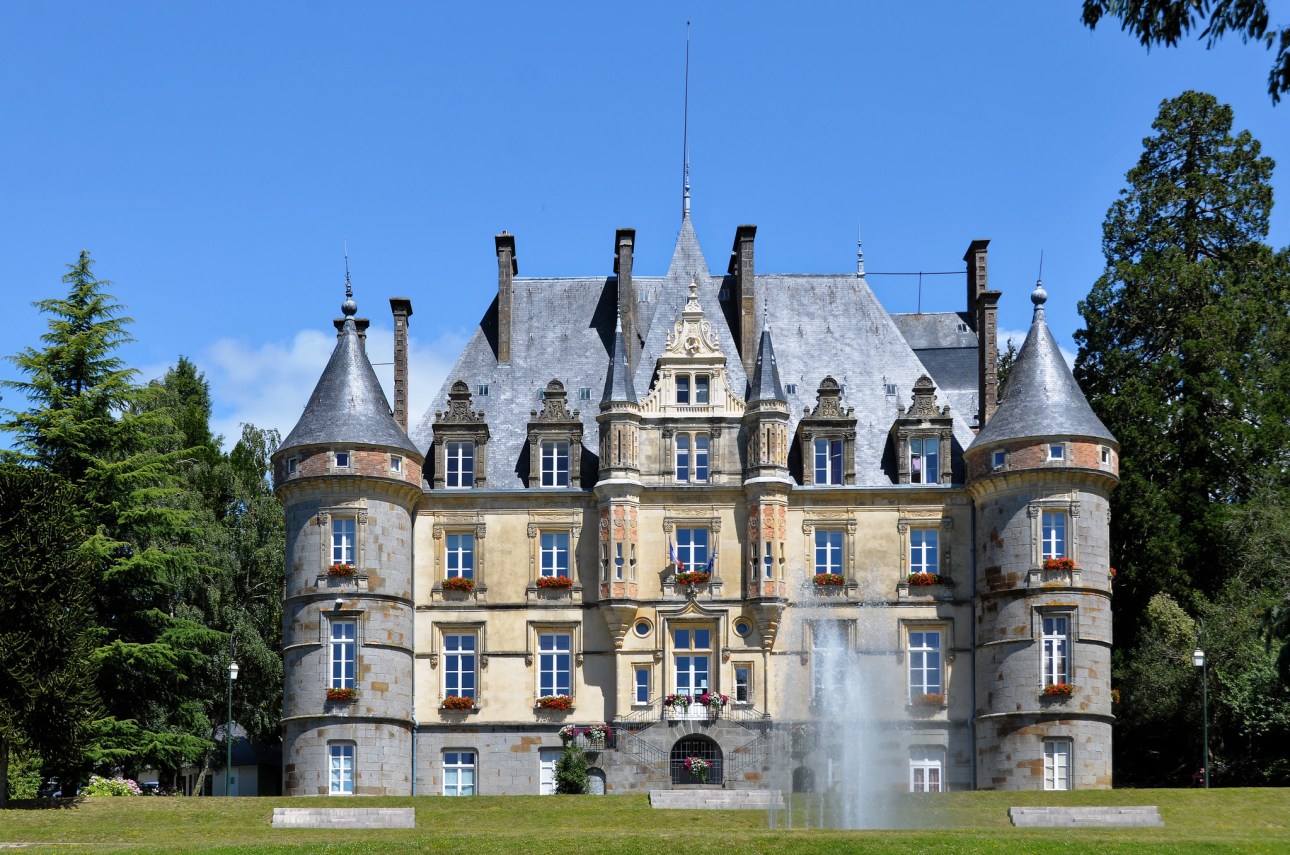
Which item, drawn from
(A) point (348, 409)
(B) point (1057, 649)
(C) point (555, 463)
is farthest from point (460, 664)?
(B) point (1057, 649)

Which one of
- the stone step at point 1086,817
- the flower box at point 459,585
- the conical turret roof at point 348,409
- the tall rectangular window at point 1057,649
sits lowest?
the stone step at point 1086,817

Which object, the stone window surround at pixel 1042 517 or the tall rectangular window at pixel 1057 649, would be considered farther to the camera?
the stone window surround at pixel 1042 517

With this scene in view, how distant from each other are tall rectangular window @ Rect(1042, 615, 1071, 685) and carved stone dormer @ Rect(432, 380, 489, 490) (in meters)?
15.7

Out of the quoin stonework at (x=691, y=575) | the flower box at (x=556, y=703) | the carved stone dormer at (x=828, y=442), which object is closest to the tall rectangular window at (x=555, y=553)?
the quoin stonework at (x=691, y=575)

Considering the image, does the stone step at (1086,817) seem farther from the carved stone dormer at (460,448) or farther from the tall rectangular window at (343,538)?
the tall rectangular window at (343,538)

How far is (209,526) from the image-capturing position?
6212cm

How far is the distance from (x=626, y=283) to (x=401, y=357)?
692 centimetres

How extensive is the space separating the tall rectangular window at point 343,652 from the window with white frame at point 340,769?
1.59 meters

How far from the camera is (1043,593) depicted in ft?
165

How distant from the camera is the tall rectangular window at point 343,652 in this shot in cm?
5028

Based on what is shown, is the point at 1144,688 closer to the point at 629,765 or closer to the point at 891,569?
the point at 891,569

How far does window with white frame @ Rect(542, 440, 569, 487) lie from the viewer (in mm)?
53312

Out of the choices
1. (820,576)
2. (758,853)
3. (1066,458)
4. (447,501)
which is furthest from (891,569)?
(758,853)

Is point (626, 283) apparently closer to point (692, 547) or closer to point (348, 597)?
point (692, 547)
